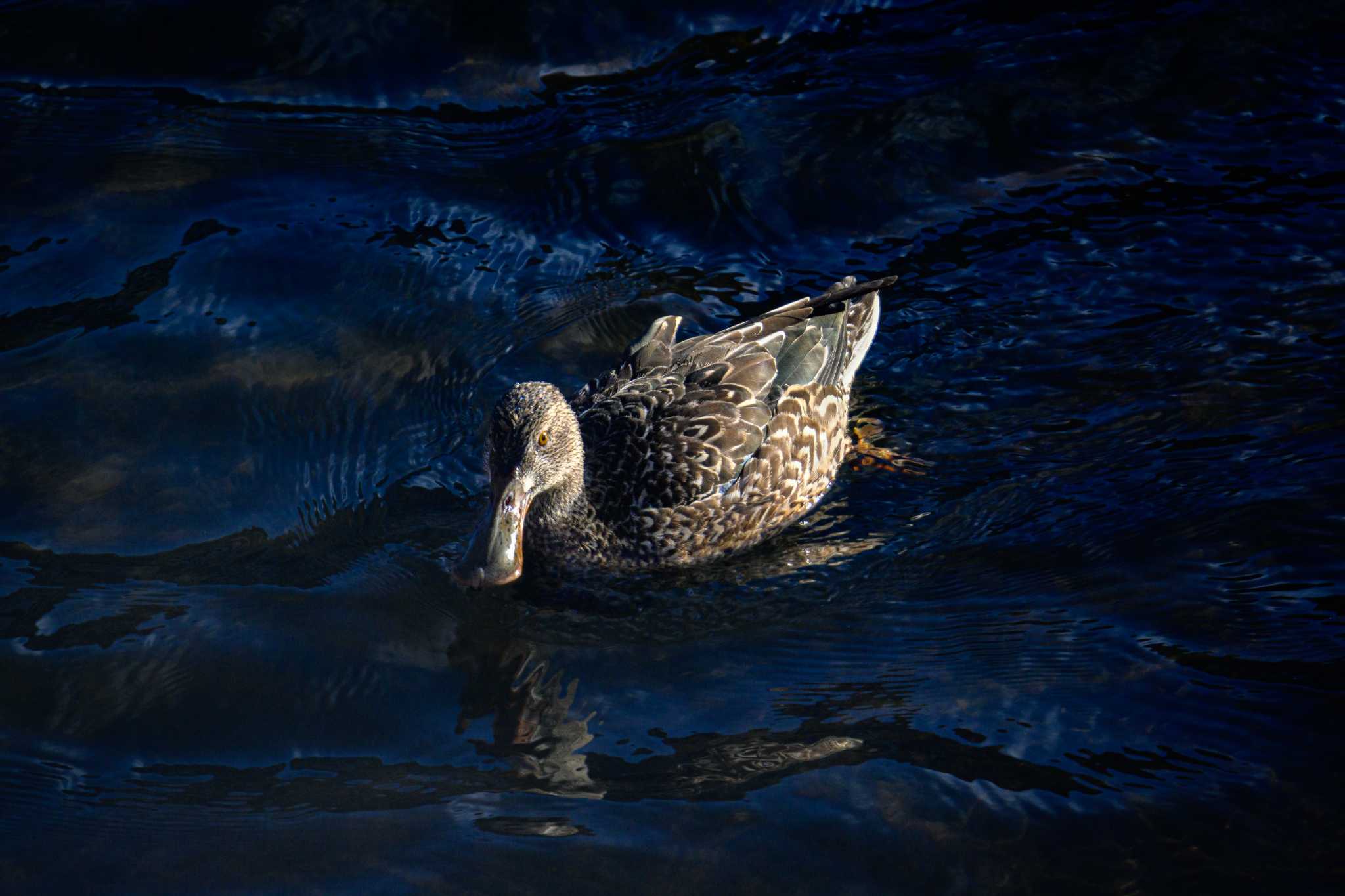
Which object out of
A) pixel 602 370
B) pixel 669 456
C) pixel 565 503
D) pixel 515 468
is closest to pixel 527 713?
pixel 515 468

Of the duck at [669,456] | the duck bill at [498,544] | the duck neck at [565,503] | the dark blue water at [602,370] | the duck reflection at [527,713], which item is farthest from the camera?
the duck neck at [565,503]

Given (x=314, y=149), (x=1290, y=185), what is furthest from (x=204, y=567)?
(x=1290, y=185)

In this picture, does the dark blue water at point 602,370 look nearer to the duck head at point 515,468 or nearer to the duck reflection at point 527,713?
the duck reflection at point 527,713

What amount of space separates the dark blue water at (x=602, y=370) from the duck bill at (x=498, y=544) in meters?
0.25

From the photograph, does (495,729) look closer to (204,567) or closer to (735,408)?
(204,567)

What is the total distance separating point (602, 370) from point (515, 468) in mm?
1804

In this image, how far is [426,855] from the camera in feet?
14.7

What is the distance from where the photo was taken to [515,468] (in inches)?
231

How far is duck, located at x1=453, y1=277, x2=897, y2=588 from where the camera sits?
6.00 metres

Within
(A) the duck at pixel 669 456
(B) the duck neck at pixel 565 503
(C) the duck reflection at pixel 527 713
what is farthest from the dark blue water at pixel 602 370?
(B) the duck neck at pixel 565 503

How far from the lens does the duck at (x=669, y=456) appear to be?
19.7 feet

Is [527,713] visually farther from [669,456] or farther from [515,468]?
[669,456]

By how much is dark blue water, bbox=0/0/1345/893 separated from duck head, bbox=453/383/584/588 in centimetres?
28

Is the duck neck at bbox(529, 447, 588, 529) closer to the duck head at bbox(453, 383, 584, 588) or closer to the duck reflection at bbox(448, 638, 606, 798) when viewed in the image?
the duck head at bbox(453, 383, 584, 588)
